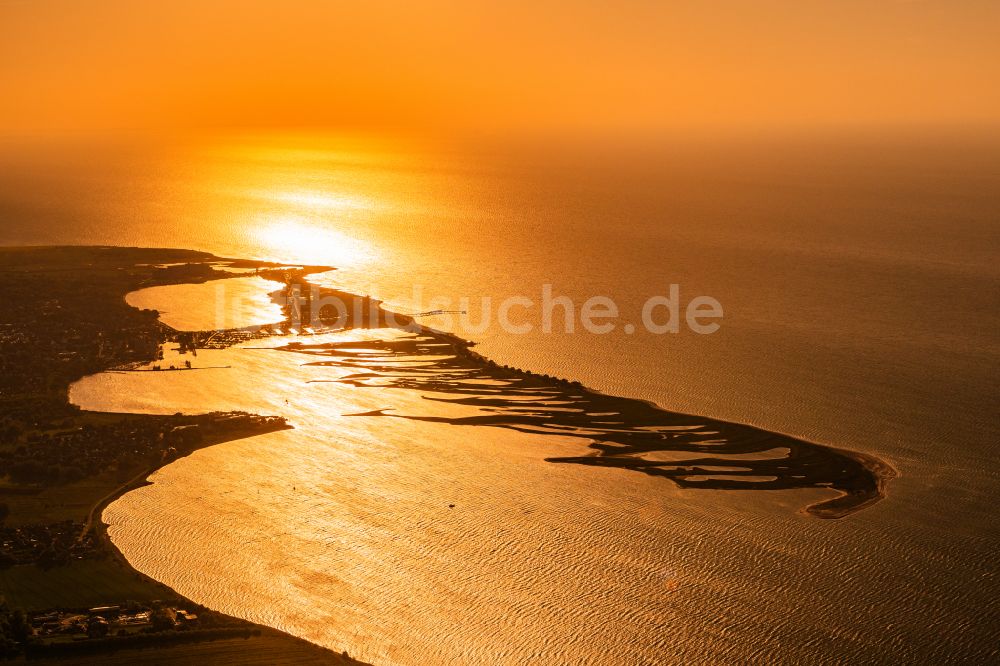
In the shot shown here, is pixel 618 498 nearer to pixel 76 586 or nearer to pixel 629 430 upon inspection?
pixel 629 430

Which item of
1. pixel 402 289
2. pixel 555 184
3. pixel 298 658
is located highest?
pixel 555 184

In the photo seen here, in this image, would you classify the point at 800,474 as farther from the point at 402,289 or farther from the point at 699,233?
the point at 699,233

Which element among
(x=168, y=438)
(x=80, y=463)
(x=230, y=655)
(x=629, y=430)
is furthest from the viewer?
(x=629, y=430)

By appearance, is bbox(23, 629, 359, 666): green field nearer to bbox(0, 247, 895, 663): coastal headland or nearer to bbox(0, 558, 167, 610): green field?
bbox(0, 247, 895, 663): coastal headland

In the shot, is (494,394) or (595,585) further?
(494,394)

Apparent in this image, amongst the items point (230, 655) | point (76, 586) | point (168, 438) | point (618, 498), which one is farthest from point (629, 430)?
point (76, 586)

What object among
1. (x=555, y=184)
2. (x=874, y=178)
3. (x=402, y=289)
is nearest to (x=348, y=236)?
(x=402, y=289)

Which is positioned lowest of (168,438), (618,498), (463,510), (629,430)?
(463,510)
